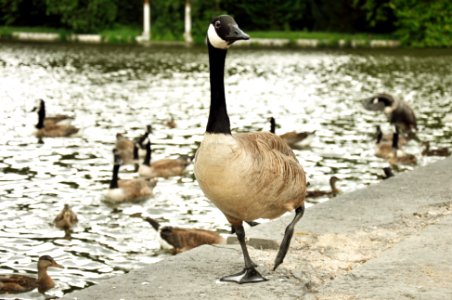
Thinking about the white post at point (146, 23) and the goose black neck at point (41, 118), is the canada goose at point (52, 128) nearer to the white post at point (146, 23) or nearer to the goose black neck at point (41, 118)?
the goose black neck at point (41, 118)

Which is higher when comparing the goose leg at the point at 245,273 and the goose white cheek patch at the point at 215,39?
the goose white cheek patch at the point at 215,39

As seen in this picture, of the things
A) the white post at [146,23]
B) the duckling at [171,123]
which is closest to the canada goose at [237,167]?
the duckling at [171,123]

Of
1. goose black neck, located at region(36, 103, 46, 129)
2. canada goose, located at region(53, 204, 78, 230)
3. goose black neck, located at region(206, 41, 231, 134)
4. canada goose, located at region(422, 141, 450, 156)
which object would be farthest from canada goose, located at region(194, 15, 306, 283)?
goose black neck, located at region(36, 103, 46, 129)

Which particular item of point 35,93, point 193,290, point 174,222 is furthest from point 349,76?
point 193,290

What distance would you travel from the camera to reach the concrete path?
469cm

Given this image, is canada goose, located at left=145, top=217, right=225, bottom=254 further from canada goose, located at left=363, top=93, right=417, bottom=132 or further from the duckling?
the duckling

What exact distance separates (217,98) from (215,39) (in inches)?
13.2

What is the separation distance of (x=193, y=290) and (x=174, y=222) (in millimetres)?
4919

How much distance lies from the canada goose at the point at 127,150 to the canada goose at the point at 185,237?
535 centimetres

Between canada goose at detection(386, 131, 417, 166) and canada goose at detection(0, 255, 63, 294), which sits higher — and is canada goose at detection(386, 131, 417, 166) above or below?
below

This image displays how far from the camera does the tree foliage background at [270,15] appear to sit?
47.2 m

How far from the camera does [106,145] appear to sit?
14.9 meters

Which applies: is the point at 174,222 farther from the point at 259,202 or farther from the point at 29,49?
the point at 29,49

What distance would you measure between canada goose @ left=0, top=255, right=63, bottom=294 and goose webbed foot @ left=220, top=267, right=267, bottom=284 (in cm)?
272
